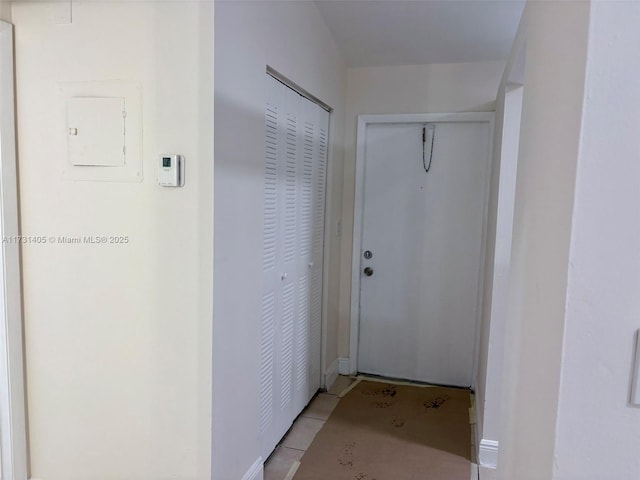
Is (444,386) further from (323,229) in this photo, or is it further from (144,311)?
(144,311)

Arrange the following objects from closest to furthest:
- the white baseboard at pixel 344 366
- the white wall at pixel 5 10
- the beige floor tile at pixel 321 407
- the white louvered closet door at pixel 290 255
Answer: the white wall at pixel 5 10 → the white louvered closet door at pixel 290 255 → the beige floor tile at pixel 321 407 → the white baseboard at pixel 344 366

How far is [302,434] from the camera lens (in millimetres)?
2520

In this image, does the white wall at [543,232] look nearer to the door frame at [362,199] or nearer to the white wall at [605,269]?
the white wall at [605,269]

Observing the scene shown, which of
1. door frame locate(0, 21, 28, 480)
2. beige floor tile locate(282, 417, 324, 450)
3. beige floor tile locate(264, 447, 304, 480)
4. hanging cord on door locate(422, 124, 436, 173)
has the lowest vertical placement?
beige floor tile locate(264, 447, 304, 480)

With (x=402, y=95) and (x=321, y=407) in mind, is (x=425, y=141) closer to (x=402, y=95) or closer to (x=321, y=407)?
(x=402, y=95)

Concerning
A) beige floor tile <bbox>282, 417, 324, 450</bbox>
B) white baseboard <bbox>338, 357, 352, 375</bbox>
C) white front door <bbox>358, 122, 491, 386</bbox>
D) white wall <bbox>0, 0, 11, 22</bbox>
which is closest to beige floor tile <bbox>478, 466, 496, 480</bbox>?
beige floor tile <bbox>282, 417, 324, 450</bbox>

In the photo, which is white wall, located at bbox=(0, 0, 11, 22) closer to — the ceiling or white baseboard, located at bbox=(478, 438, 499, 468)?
the ceiling

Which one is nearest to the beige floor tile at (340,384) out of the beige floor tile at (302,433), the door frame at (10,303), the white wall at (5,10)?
the beige floor tile at (302,433)

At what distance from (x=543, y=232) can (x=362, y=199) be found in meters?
2.45

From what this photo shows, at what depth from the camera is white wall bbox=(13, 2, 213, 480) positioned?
153cm

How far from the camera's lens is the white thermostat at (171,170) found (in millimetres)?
1515

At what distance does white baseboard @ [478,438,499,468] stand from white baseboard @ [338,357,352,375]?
128 cm

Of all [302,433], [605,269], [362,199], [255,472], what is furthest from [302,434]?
[605,269]

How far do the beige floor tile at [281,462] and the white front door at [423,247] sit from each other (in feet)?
4.02
